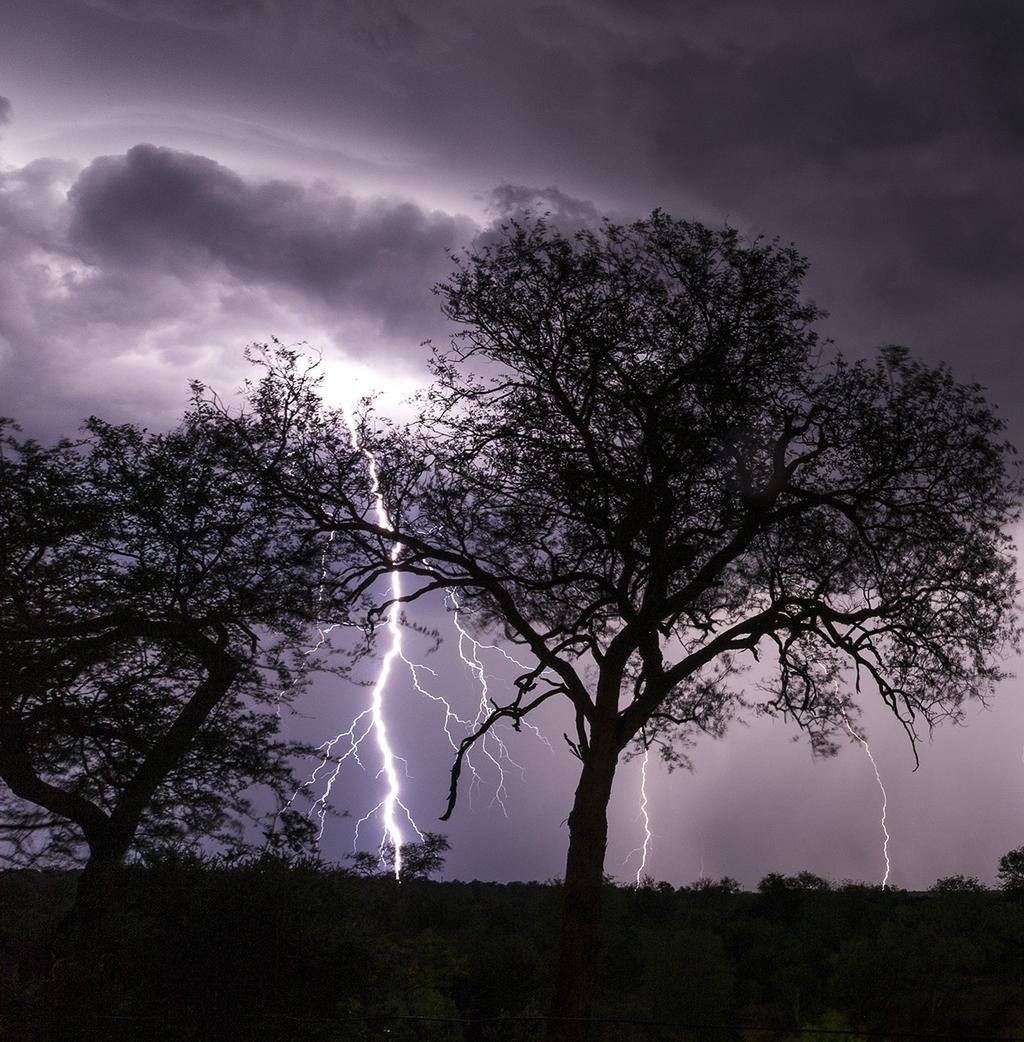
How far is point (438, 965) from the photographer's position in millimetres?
13117

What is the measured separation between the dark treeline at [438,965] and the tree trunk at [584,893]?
3.94 feet

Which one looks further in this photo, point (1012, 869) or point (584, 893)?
point (1012, 869)

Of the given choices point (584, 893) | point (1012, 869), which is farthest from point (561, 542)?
point (1012, 869)

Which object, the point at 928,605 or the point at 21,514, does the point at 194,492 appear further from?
the point at 928,605

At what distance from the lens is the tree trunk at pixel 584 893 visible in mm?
11055

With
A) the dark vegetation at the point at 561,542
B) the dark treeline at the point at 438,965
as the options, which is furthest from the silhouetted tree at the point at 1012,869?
the dark vegetation at the point at 561,542

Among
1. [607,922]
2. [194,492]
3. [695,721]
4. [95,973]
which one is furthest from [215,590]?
[607,922]

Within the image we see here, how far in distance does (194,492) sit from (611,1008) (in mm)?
15817

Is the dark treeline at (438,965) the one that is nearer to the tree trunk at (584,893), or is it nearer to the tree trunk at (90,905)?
the tree trunk at (90,905)

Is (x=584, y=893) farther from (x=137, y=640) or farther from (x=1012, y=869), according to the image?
(x=1012, y=869)

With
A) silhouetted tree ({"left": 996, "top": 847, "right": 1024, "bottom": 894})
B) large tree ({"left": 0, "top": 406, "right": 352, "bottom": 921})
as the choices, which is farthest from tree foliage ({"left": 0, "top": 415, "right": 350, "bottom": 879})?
silhouetted tree ({"left": 996, "top": 847, "right": 1024, "bottom": 894})

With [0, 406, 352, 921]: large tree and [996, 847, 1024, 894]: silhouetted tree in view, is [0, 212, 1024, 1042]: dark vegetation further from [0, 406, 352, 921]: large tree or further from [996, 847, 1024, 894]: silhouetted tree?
[996, 847, 1024, 894]: silhouetted tree

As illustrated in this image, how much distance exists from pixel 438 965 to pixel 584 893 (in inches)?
108

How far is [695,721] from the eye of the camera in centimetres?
1531
